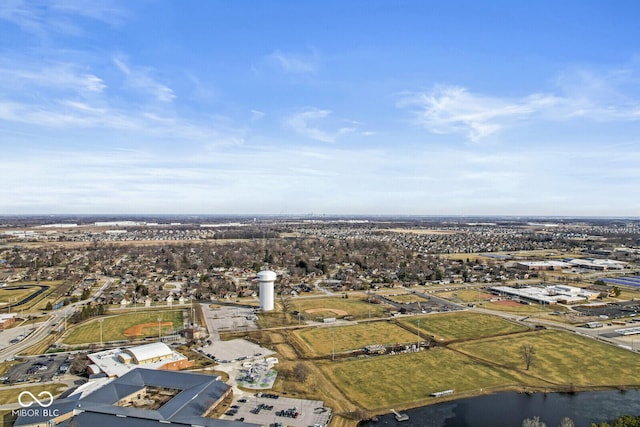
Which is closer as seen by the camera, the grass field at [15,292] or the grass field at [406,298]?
the grass field at [15,292]

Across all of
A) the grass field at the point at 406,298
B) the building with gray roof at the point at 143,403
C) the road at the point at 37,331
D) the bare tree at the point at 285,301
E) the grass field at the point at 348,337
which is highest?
the building with gray roof at the point at 143,403

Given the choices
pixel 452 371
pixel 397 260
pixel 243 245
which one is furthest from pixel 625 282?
pixel 243 245

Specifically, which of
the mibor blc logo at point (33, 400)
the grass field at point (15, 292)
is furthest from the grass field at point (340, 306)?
the grass field at point (15, 292)

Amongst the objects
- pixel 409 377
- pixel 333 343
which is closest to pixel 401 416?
pixel 409 377

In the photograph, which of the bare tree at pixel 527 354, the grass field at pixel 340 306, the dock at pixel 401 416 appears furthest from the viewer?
the grass field at pixel 340 306

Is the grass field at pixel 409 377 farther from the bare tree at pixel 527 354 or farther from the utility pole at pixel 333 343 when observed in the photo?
the bare tree at pixel 527 354

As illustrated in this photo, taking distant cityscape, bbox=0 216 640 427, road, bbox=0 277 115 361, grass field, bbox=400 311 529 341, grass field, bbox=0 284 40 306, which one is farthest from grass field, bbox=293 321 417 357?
grass field, bbox=0 284 40 306

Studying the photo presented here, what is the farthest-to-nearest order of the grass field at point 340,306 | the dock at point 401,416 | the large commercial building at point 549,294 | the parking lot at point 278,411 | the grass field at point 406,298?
the grass field at point 406,298 → the large commercial building at point 549,294 → the grass field at point 340,306 → the dock at point 401,416 → the parking lot at point 278,411

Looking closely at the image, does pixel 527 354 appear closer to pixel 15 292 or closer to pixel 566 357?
pixel 566 357
